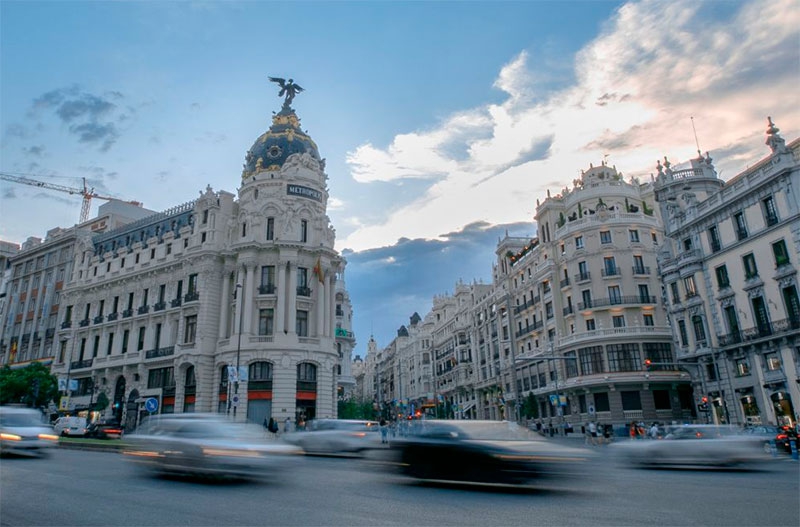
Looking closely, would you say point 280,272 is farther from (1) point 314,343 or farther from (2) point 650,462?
(2) point 650,462

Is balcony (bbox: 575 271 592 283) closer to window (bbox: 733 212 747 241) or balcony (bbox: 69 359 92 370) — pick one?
window (bbox: 733 212 747 241)

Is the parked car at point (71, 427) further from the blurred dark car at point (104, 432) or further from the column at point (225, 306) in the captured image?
the column at point (225, 306)

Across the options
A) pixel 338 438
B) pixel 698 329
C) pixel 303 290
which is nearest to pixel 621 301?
pixel 698 329

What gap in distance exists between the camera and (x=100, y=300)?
189ft

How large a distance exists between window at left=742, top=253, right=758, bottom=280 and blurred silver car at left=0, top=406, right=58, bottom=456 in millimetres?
39226

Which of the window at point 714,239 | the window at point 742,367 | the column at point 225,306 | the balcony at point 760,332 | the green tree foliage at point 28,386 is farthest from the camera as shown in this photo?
the green tree foliage at point 28,386

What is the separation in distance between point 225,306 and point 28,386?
19434mm

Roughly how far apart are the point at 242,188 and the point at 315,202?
7593 mm

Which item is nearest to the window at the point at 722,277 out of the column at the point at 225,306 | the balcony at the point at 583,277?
the balcony at the point at 583,277

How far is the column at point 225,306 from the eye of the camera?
47.3 m

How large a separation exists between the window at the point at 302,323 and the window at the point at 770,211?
115ft

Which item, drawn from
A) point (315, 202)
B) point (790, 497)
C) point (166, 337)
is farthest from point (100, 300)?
point (790, 497)

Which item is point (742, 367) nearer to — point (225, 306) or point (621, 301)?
point (621, 301)

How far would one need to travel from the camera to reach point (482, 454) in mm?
10812
